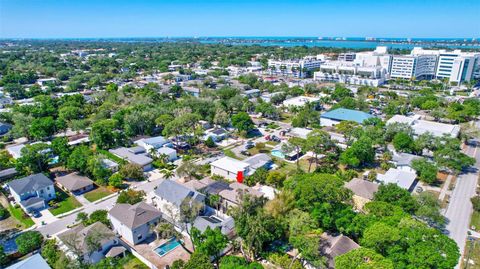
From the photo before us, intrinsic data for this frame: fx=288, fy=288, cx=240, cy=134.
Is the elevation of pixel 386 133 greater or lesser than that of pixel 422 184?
greater

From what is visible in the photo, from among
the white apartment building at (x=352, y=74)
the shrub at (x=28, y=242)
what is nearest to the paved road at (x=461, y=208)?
the shrub at (x=28, y=242)

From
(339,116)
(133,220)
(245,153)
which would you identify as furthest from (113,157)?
(339,116)

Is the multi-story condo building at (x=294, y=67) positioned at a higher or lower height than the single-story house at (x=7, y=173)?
higher

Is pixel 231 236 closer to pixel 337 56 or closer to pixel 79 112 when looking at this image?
pixel 79 112

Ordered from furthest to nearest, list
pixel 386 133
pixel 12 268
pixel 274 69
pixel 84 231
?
pixel 274 69, pixel 386 133, pixel 84 231, pixel 12 268

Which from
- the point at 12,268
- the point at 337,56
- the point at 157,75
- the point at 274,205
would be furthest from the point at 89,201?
the point at 337,56

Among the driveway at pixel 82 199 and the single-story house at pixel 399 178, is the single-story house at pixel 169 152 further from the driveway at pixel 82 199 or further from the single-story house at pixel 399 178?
the single-story house at pixel 399 178
